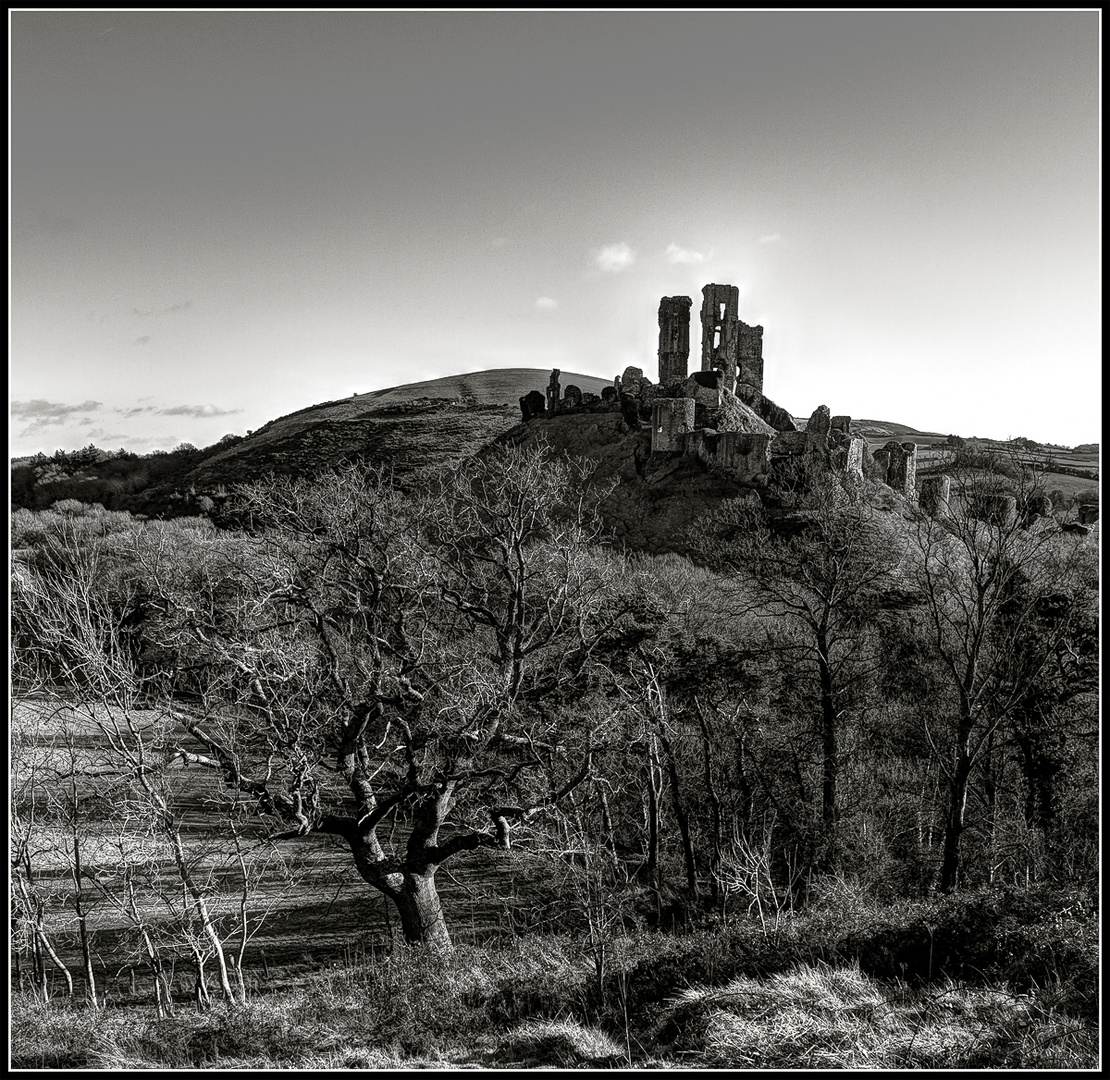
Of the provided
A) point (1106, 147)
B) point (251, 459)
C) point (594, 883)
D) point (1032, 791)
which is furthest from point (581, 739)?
point (251, 459)

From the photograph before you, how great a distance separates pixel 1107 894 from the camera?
1053 cm

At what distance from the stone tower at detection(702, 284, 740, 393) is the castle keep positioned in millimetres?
91

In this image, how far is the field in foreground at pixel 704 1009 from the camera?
7.59m

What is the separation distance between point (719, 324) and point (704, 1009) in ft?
234

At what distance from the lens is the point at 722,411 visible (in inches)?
2140

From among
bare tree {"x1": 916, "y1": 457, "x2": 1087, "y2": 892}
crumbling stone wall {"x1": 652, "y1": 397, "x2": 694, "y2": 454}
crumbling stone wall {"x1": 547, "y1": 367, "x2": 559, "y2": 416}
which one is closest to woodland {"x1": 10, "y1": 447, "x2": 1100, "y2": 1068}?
bare tree {"x1": 916, "y1": 457, "x2": 1087, "y2": 892}

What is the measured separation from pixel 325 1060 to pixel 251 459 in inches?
3629

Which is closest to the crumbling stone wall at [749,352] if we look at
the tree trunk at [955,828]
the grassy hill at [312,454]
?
the grassy hill at [312,454]

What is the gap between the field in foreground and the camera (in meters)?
7.59

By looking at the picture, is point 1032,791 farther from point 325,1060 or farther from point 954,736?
point 325,1060

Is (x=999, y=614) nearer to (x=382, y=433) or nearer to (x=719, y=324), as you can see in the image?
(x=719, y=324)

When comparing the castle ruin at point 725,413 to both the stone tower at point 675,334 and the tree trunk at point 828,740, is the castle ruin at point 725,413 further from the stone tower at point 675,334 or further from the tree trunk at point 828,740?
the tree trunk at point 828,740

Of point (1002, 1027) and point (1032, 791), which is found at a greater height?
point (1002, 1027)

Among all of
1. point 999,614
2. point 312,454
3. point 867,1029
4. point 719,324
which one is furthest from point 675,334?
point 867,1029
